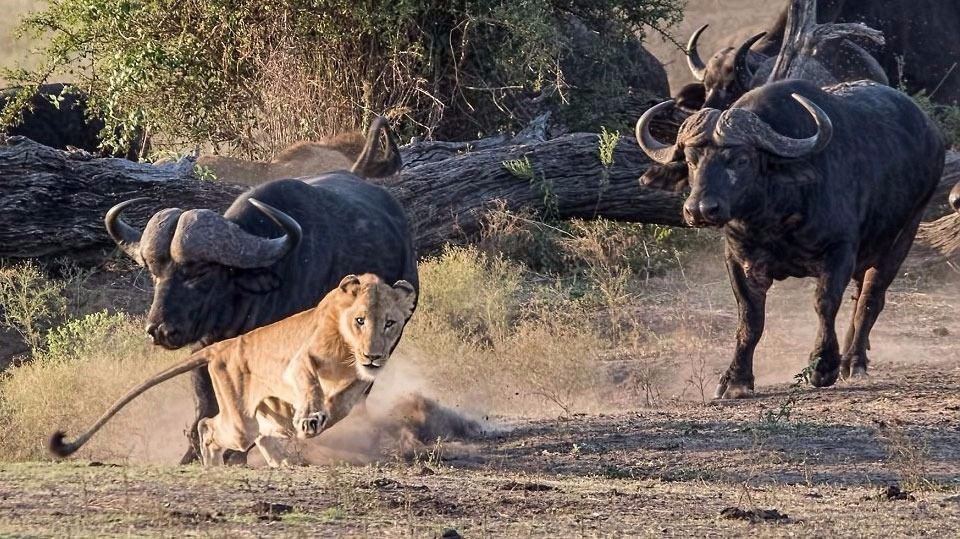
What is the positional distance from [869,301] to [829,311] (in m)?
1.40

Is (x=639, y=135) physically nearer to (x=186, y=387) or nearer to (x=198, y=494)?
(x=186, y=387)

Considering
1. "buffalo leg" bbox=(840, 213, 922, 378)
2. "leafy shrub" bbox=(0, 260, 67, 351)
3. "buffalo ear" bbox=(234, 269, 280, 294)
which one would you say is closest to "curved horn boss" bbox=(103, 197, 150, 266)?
"buffalo ear" bbox=(234, 269, 280, 294)

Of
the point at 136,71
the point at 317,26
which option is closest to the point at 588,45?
the point at 317,26

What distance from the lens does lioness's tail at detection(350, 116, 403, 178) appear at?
36.0ft

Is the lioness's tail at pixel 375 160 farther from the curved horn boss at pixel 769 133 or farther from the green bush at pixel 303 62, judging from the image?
the green bush at pixel 303 62

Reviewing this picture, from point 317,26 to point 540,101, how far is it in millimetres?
2670

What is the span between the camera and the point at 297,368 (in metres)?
7.32

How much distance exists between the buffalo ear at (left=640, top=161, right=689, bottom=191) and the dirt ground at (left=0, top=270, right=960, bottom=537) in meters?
1.40

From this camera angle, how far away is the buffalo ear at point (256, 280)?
8125 mm

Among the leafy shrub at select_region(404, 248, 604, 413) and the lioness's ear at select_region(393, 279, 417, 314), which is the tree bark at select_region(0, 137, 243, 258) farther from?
the lioness's ear at select_region(393, 279, 417, 314)

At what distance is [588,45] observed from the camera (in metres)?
17.8

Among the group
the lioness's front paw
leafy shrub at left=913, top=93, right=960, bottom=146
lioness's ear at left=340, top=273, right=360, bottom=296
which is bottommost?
leafy shrub at left=913, top=93, right=960, bottom=146

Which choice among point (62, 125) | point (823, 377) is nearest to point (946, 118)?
point (62, 125)

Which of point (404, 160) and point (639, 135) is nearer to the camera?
point (639, 135)
